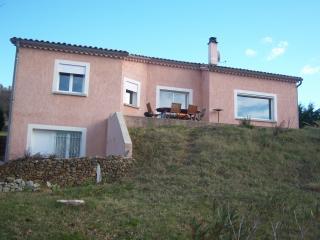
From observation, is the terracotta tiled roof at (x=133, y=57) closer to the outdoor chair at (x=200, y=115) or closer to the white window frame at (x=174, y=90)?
the white window frame at (x=174, y=90)

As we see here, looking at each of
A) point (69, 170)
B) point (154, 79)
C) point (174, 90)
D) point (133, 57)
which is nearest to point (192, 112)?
point (174, 90)

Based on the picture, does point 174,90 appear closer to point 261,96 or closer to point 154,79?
point 154,79

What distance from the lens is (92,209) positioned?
9977mm

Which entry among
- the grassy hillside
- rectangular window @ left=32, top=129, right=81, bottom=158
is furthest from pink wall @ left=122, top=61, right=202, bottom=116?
the grassy hillside

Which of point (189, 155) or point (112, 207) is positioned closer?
point (112, 207)

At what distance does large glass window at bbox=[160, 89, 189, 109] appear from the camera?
2358 centimetres

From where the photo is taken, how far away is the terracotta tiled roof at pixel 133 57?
19.0m

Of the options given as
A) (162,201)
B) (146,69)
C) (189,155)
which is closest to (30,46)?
(146,69)

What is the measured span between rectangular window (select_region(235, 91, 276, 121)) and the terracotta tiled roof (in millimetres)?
1100

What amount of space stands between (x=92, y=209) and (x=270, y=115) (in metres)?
16.9

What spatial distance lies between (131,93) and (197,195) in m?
11.5

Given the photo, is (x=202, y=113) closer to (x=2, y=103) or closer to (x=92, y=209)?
(x=92, y=209)

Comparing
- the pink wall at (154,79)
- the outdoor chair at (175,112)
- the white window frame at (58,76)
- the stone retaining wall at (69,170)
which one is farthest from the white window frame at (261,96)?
the stone retaining wall at (69,170)

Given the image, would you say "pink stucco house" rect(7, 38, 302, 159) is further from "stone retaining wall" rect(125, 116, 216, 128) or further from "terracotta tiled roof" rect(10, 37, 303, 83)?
"stone retaining wall" rect(125, 116, 216, 128)
